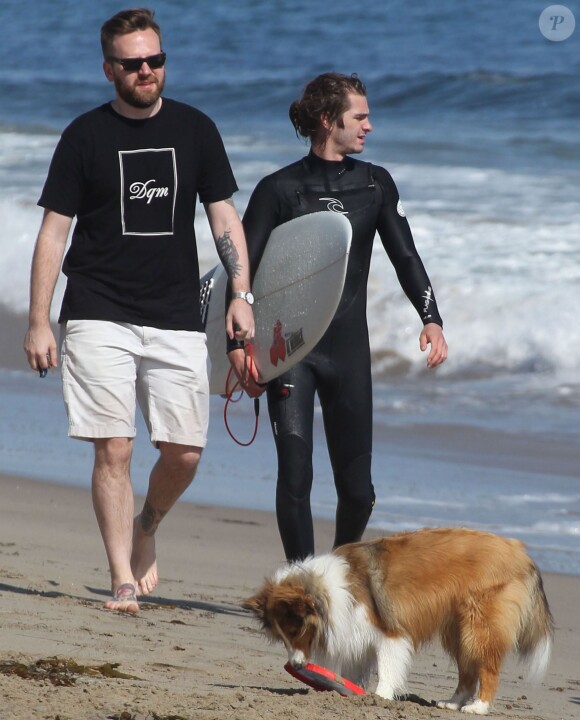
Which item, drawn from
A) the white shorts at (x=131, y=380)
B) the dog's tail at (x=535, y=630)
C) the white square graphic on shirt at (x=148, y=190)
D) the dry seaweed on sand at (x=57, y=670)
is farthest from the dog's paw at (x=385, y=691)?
the white square graphic on shirt at (x=148, y=190)

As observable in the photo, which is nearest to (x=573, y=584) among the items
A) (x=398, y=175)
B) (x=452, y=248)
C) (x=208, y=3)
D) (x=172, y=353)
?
(x=172, y=353)

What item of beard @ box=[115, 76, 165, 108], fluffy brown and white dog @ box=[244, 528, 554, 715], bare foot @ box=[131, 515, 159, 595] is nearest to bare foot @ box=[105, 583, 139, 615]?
bare foot @ box=[131, 515, 159, 595]

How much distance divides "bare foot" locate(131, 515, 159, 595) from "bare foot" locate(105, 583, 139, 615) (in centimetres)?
29

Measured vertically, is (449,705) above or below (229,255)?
below

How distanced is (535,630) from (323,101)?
84.7 inches

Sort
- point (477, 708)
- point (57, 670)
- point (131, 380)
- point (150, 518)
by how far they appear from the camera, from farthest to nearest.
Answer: point (150, 518)
point (131, 380)
point (477, 708)
point (57, 670)

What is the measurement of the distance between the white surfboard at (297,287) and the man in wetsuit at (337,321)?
0.18 feet

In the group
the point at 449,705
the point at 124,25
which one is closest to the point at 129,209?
the point at 124,25

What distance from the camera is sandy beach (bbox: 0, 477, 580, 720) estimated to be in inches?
128

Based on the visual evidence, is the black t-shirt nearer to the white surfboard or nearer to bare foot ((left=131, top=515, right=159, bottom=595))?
the white surfboard

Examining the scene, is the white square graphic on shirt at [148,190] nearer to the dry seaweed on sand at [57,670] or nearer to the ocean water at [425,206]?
the dry seaweed on sand at [57,670]

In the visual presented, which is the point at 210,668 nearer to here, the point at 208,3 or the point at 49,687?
the point at 49,687

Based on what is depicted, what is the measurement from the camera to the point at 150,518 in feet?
15.9

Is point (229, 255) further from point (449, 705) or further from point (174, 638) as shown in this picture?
point (449, 705)
